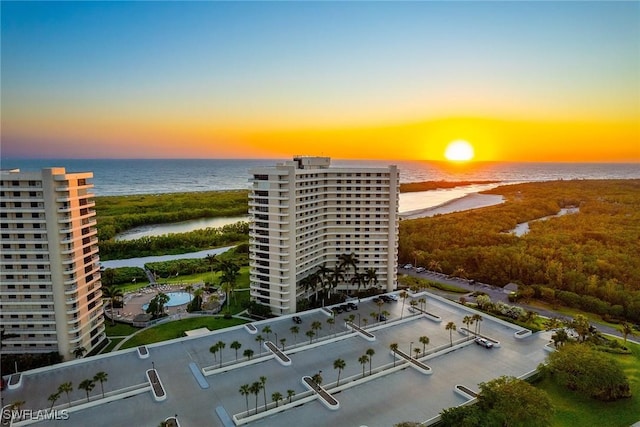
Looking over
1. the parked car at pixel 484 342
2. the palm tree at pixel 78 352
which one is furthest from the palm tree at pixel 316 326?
the palm tree at pixel 78 352

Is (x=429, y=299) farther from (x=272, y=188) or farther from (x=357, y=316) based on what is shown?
(x=272, y=188)

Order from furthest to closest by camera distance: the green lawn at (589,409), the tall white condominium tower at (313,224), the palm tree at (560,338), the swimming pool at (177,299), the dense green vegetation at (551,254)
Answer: the dense green vegetation at (551,254) → the swimming pool at (177,299) → the tall white condominium tower at (313,224) → the palm tree at (560,338) → the green lawn at (589,409)

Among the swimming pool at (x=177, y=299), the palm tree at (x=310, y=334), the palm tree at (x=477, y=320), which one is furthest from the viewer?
the swimming pool at (x=177, y=299)

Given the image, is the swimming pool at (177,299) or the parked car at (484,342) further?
the swimming pool at (177,299)

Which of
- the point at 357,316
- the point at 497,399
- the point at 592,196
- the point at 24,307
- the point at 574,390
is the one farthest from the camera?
the point at 592,196

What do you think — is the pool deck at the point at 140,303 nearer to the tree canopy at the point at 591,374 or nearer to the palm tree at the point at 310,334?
the palm tree at the point at 310,334

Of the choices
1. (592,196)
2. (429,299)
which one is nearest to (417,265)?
(429,299)

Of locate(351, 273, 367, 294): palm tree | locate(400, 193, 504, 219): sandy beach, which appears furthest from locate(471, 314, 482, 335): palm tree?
locate(400, 193, 504, 219): sandy beach
